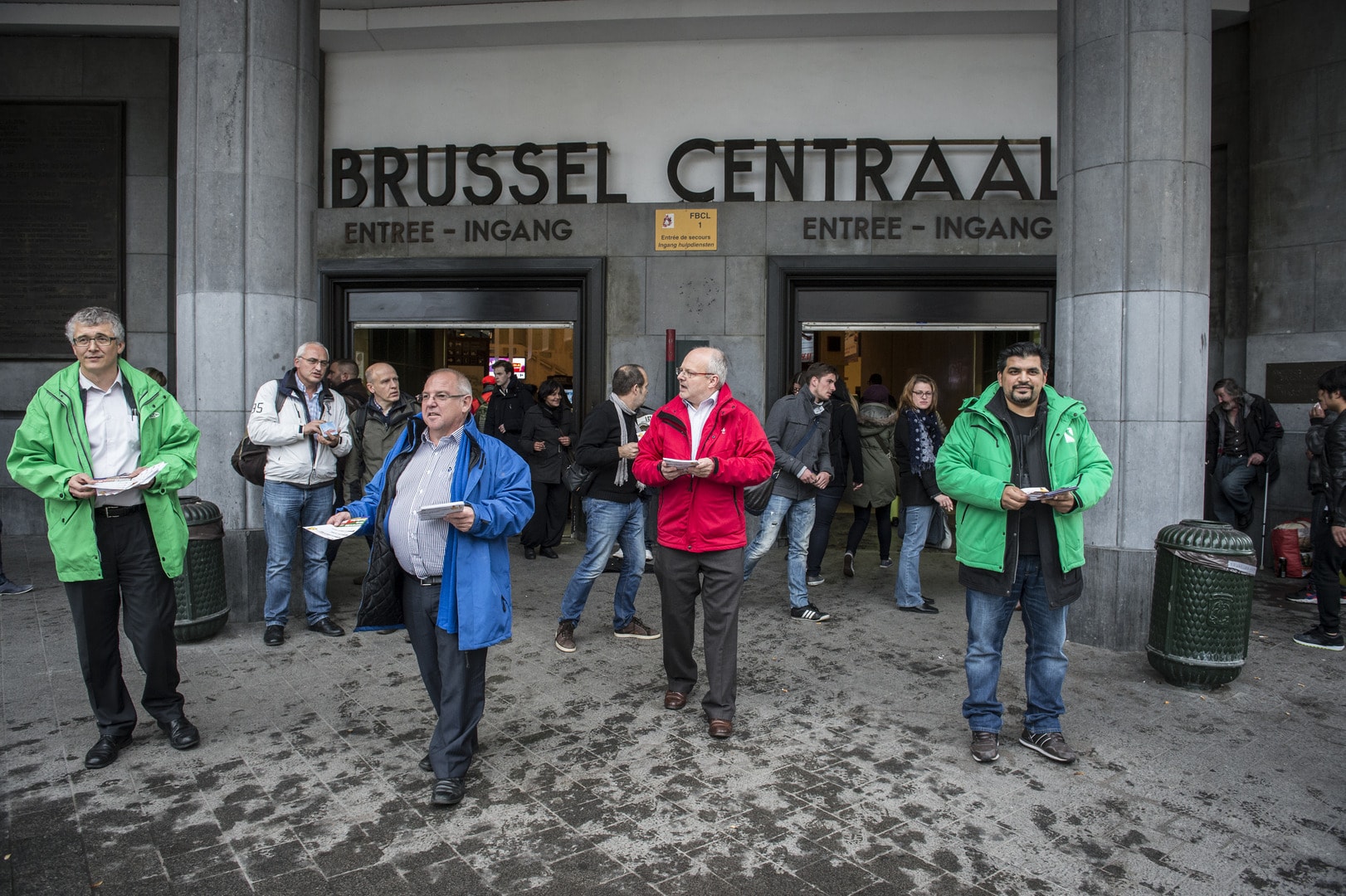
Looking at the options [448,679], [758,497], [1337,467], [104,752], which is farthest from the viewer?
[758,497]

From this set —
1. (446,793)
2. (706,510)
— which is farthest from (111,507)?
(706,510)

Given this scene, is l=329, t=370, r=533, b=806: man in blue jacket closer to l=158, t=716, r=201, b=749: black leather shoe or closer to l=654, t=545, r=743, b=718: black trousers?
l=654, t=545, r=743, b=718: black trousers

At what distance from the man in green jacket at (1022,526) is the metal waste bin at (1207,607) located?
1447 mm

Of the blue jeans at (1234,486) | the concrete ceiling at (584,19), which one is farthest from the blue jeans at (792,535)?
the concrete ceiling at (584,19)

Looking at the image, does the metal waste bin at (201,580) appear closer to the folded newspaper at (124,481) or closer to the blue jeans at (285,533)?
the blue jeans at (285,533)

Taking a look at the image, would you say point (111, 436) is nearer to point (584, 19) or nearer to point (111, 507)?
point (111, 507)

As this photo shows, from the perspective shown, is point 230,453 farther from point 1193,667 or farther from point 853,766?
point 1193,667

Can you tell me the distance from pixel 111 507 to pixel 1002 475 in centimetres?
413

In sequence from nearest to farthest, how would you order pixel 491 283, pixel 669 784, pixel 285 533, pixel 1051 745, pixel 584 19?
pixel 669 784, pixel 1051 745, pixel 285 533, pixel 584 19, pixel 491 283

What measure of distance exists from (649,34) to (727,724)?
830cm

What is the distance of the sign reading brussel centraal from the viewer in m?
9.56

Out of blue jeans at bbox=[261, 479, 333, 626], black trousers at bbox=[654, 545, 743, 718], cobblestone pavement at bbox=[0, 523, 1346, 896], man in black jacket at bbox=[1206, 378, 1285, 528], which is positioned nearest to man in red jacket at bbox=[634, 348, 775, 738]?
black trousers at bbox=[654, 545, 743, 718]

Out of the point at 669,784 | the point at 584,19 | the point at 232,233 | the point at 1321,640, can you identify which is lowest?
the point at 669,784

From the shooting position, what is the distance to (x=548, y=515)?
9.04 meters
